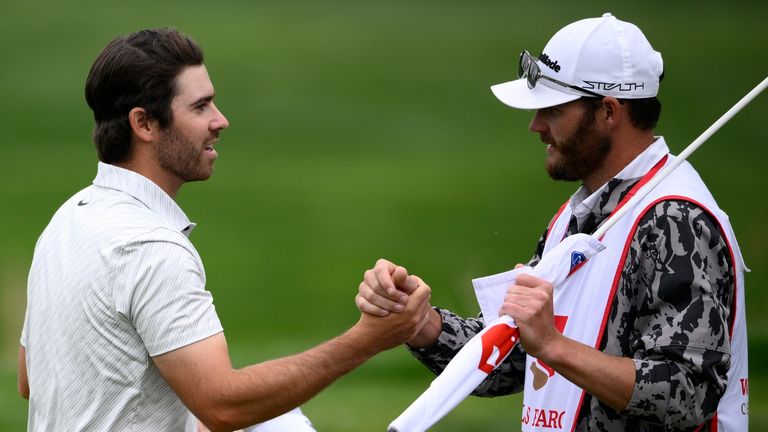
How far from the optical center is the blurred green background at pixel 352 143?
7906mm

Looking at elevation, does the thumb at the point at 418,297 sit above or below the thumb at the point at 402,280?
below

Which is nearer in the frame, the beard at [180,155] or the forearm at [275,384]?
the forearm at [275,384]

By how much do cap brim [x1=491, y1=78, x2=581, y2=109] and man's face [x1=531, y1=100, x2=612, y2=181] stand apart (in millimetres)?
43

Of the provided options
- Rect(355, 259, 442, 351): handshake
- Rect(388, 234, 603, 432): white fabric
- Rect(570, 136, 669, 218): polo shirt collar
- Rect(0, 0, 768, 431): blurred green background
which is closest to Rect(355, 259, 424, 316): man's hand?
Rect(355, 259, 442, 351): handshake

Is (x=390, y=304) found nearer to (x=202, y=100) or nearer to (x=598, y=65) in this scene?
(x=202, y=100)

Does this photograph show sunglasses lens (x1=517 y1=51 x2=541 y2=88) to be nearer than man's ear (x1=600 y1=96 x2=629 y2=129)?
No

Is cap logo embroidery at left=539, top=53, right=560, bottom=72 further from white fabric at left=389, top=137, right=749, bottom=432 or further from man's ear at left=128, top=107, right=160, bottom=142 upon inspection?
man's ear at left=128, top=107, right=160, bottom=142

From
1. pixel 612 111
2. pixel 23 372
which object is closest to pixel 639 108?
pixel 612 111

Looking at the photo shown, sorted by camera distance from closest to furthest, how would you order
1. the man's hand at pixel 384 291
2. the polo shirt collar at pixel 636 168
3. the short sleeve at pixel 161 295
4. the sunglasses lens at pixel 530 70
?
the short sleeve at pixel 161 295 → the man's hand at pixel 384 291 → the polo shirt collar at pixel 636 168 → the sunglasses lens at pixel 530 70

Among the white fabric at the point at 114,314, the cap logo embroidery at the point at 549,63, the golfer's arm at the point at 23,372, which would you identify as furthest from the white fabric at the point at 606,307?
the golfer's arm at the point at 23,372

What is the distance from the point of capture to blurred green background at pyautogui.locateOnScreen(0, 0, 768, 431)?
7.91 m

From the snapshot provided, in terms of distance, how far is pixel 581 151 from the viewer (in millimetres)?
3539

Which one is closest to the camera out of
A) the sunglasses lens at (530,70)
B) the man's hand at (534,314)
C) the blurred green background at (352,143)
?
the man's hand at (534,314)

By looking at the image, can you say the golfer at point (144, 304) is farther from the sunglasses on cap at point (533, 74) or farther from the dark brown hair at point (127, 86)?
the sunglasses on cap at point (533, 74)
